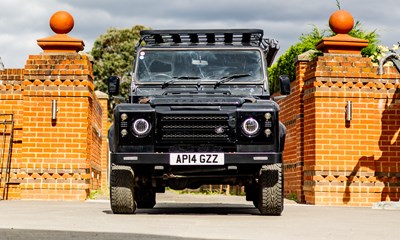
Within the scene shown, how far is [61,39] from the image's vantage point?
Result: 1529 centimetres

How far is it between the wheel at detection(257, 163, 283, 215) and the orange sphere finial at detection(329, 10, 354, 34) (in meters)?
5.81

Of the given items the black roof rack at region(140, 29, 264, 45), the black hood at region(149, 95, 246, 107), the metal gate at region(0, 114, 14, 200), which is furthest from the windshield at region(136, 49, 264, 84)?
the metal gate at region(0, 114, 14, 200)

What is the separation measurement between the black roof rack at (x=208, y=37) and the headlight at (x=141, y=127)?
1.64 m

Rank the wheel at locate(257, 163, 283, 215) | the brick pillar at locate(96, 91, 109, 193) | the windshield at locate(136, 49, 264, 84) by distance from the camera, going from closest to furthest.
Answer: the wheel at locate(257, 163, 283, 215)
the windshield at locate(136, 49, 264, 84)
the brick pillar at locate(96, 91, 109, 193)

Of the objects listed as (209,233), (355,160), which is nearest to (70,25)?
(355,160)

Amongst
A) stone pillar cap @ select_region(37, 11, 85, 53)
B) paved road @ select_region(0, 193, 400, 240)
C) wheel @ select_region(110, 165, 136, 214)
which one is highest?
stone pillar cap @ select_region(37, 11, 85, 53)

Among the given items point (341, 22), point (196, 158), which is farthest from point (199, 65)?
point (341, 22)

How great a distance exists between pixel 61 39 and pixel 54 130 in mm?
1626

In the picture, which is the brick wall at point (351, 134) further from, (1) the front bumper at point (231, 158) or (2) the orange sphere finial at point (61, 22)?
(1) the front bumper at point (231, 158)

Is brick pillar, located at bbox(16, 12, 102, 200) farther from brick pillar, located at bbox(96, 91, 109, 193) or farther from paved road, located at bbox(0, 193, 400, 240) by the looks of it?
brick pillar, located at bbox(96, 91, 109, 193)

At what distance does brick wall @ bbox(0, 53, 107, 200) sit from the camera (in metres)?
14.9

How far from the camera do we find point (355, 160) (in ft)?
49.5

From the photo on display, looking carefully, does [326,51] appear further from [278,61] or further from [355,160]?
[278,61]

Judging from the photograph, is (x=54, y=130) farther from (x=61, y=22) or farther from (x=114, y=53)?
(x=114, y=53)
